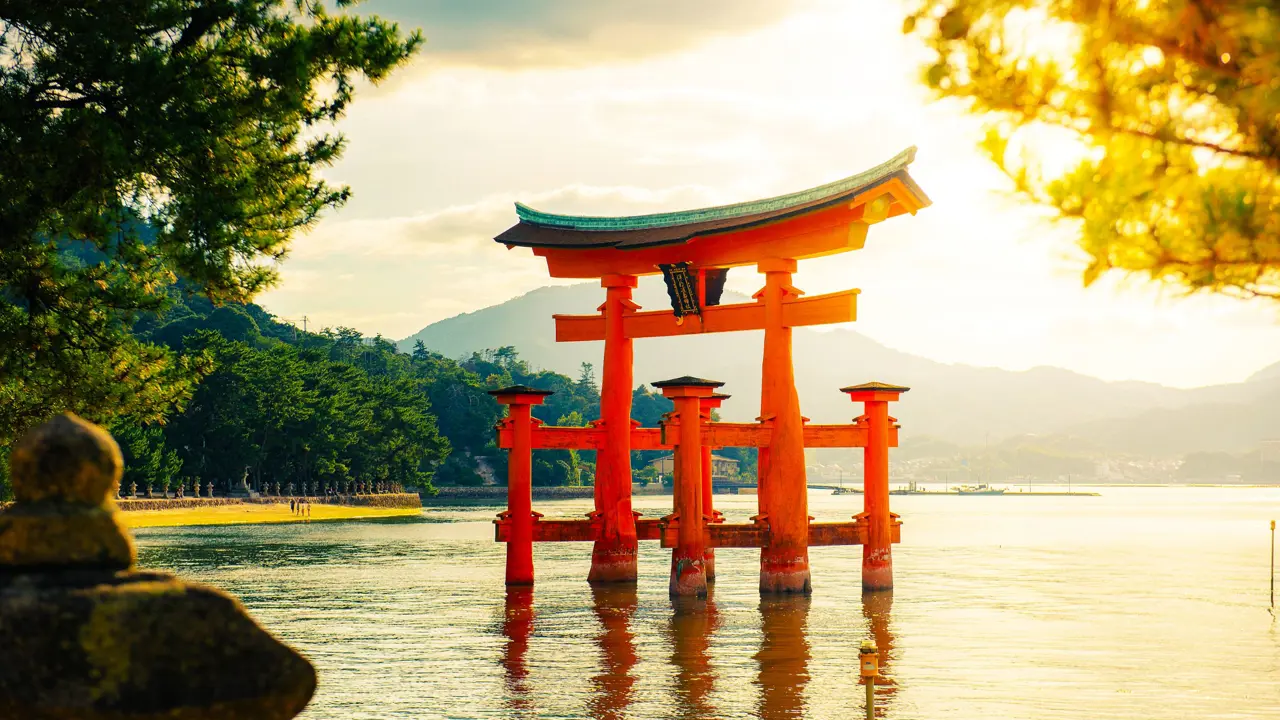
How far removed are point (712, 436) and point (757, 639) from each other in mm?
4184

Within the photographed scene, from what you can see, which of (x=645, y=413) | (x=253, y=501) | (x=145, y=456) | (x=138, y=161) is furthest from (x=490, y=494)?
(x=138, y=161)

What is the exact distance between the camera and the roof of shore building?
829 inches

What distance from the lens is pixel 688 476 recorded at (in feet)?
70.8

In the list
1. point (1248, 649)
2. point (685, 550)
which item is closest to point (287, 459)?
point (685, 550)

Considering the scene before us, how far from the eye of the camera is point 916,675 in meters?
17.2

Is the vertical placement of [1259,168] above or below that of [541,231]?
below

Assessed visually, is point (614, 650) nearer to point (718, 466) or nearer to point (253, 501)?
point (253, 501)

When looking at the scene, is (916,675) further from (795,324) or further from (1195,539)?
(1195,539)

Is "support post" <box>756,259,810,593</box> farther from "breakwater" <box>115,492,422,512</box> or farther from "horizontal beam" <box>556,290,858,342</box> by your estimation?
"breakwater" <box>115,492,422,512</box>

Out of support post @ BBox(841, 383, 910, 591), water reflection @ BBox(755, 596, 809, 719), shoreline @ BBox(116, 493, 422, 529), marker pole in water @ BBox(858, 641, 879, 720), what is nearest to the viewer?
marker pole in water @ BBox(858, 641, 879, 720)

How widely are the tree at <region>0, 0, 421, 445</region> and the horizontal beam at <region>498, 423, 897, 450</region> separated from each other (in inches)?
381

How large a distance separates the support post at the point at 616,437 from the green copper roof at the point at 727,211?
1185mm

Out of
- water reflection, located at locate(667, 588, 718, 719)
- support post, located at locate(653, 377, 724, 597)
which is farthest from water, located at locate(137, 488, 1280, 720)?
support post, located at locate(653, 377, 724, 597)

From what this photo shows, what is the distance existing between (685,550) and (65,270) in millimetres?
12583
